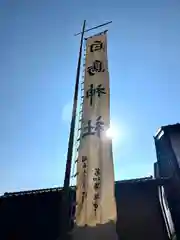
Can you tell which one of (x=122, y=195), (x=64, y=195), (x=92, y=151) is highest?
(x=122, y=195)

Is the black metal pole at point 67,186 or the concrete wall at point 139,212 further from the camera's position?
the concrete wall at point 139,212

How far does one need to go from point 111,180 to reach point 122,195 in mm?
8056

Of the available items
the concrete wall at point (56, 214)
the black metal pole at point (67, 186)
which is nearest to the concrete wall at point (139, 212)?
the concrete wall at point (56, 214)

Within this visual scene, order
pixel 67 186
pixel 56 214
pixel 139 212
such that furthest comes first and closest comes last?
pixel 56 214 → pixel 139 212 → pixel 67 186

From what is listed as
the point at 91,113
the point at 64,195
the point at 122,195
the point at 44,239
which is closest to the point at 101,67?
the point at 91,113

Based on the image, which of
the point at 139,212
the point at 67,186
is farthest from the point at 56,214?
the point at 67,186

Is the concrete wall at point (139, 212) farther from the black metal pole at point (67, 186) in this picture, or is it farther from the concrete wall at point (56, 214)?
the black metal pole at point (67, 186)

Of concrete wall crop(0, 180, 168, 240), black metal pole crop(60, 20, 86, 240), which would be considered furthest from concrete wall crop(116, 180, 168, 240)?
black metal pole crop(60, 20, 86, 240)

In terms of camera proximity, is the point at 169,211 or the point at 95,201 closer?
the point at 95,201

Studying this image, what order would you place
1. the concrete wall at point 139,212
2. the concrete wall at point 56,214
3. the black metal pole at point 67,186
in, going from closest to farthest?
the black metal pole at point 67,186 < the concrete wall at point 139,212 < the concrete wall at point 56,214

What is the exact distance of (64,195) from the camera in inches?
209

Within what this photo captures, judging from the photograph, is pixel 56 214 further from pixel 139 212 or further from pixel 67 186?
pixel 67 186

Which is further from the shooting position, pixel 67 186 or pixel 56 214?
pixel 56 214

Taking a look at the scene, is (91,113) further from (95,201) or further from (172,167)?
(172,167)
